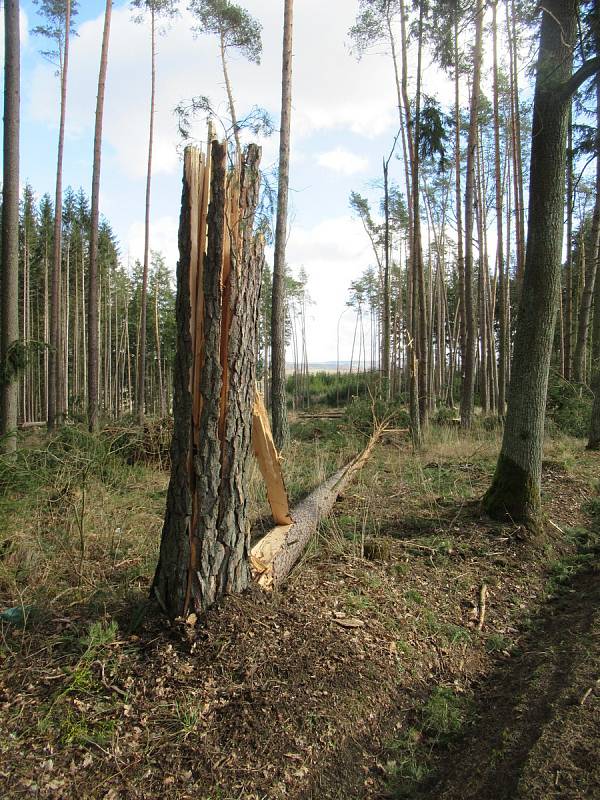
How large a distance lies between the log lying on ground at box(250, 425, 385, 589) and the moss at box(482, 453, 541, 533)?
68.8 inches

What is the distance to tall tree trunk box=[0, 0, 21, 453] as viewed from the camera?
23.5ft

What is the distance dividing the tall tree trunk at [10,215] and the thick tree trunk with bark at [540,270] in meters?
6.29

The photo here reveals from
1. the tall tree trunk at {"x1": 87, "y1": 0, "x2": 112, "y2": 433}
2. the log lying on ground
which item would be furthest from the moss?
the tall tree trunk at {"x1": 87, "y1": 0, "x2": 112, "y2": 433}

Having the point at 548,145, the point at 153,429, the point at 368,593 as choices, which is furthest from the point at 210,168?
the point at 153,429

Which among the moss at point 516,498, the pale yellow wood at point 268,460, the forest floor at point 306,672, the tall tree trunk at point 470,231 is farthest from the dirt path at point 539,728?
the tall tree trunk at point 470,231

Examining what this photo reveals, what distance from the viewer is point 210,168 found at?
3.21m

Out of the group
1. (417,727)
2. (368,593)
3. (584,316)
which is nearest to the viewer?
(417,727)

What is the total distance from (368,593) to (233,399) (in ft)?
5.99

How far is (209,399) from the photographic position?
10.2ft

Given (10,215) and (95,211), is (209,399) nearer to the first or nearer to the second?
(10,215)

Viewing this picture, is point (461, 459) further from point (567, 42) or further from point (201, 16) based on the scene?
point (201, 16)

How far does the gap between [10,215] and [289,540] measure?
241 inches

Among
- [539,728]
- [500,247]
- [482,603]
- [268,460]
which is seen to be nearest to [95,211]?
[500,247]

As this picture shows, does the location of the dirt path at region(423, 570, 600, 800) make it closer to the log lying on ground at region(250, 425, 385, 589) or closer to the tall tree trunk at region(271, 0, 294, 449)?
the log lying on ground at region(250, 425, 385, 589)
